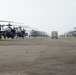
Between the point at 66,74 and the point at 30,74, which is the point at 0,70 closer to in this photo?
the point at 30,74

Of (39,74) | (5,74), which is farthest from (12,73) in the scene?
(39,74)

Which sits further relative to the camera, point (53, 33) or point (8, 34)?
point (53, 33)

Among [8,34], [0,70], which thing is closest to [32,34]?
[8,34]

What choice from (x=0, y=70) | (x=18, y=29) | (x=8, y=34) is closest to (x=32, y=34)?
(x=18, y=29)

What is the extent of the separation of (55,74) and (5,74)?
5.96ft

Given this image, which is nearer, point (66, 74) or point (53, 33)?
point (66, 74)

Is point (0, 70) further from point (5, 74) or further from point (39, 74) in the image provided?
point (39, 74)

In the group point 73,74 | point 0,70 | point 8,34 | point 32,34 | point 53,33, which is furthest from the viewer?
point 32,34

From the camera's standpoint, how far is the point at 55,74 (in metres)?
10.4

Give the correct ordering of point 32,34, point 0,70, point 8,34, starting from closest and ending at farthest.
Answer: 1. point 0,70
2. point 8,34
3. point 32,34

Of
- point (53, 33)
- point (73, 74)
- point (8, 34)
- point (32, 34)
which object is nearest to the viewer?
point (73, 74)

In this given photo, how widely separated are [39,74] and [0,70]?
202cm

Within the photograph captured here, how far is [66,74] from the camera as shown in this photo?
10.4 metres

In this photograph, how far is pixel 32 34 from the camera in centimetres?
15850
